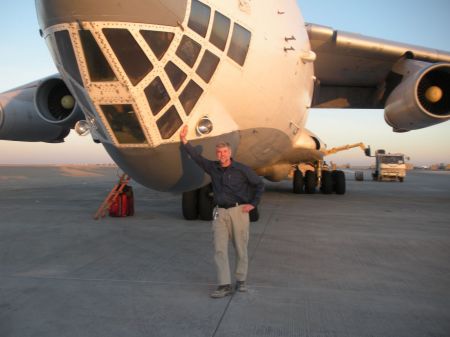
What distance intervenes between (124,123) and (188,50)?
993 mm

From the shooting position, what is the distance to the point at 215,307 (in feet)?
10.6

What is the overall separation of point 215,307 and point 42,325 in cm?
119

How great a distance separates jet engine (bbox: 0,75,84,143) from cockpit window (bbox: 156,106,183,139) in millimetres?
5211

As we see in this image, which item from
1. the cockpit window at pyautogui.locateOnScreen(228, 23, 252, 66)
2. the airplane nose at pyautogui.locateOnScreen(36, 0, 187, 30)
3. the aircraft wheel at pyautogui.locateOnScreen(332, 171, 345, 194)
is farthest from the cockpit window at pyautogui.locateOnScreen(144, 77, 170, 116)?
the aircraft wheel at pyautogui.locateOnScreen(332, 171, 345, 194)

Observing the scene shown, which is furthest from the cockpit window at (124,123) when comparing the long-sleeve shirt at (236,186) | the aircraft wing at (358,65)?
the aircraft wing at (358,65)

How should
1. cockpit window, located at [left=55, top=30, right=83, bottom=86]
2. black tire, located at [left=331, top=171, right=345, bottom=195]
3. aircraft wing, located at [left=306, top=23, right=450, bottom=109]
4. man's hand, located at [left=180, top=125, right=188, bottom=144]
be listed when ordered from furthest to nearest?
black tire, located at [left=331, top=171, right=345, bottom=195] < aircraft wing, located at [left=306, top=23, right=450, bottom=109] < man's hand, located at [left=180, top=125, right=188, bottom=144] < cockpit window, located at [left=55, top=30, right=83, bottom=86]

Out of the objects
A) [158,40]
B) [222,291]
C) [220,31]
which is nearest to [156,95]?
[158,40]

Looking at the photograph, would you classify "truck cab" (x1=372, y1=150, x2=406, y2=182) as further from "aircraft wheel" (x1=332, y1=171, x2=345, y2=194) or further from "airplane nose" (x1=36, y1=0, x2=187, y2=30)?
"airplane nose" (x1=36, y1=0, x2=187, y2=30)

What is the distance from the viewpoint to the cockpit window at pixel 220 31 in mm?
4551

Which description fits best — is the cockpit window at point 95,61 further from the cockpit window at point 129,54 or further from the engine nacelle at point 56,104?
the engine nacelle at point 56,104

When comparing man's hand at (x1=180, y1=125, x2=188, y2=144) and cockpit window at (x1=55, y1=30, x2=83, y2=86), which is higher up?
cockpit window at (x1=55, y1=30, x2=83, y2=86)

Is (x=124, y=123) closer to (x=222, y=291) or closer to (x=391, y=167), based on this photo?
(x=222, y=291)

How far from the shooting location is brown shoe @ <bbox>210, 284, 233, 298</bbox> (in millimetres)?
3430

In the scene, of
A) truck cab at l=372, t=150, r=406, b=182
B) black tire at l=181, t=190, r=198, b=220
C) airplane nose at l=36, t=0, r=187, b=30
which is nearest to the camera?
airplane nose at l=36, t=0, r=187, b=30
